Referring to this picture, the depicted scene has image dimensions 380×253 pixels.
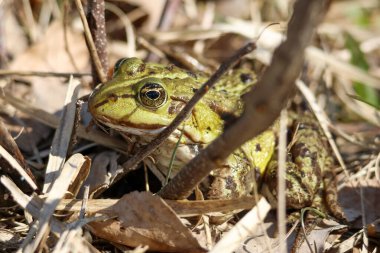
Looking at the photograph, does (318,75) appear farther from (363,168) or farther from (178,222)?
(178,222)

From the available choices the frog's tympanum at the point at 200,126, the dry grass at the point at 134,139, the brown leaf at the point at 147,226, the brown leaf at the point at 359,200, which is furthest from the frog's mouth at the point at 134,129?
the brown leaf at the point at 359,200

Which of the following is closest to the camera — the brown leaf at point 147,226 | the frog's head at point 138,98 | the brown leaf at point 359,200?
the brown leaf at point 147,226

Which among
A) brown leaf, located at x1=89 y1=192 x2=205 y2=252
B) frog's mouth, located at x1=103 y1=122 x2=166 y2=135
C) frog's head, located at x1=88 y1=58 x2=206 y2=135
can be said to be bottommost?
brown leaf, located at x1=89 y1=192 x2=205 y2=252

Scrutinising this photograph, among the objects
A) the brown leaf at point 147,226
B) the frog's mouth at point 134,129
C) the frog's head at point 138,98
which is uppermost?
the frog's head at point 138,98

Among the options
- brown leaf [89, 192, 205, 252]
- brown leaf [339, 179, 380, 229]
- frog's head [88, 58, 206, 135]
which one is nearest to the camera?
brown leaf [89, 192, 205, 252]

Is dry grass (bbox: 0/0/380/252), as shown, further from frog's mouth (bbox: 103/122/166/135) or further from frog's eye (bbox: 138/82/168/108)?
frog's eye (bbox: 138/82/168/108)

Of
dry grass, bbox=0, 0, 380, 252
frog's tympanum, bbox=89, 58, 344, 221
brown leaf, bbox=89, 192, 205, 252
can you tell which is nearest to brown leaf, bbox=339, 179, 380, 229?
dry grass, bbox=0, 0, 380, 252

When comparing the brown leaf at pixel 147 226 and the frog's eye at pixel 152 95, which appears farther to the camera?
the frog's eye at pixel 152 95

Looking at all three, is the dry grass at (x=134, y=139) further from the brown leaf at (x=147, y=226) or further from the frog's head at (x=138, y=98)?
the frog's head at (x=138, y=98)
